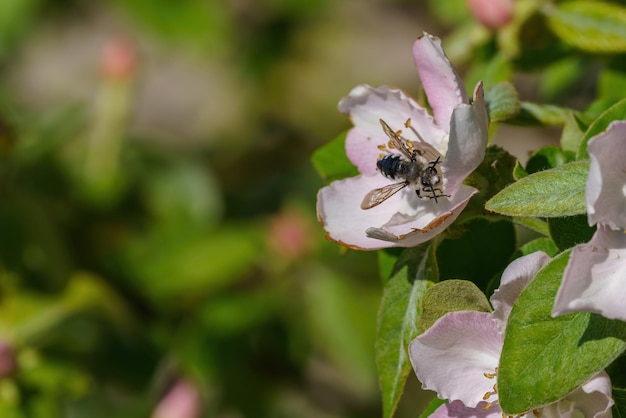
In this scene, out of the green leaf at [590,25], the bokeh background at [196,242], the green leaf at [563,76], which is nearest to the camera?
the green leaf at [590,25]

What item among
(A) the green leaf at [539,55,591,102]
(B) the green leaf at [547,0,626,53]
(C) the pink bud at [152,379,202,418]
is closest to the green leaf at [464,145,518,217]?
(B) the green leaf at [547,0,626,53]

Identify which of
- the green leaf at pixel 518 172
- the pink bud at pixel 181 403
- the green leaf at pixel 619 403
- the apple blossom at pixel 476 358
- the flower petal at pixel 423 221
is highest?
the green leaf at pixel 518 172

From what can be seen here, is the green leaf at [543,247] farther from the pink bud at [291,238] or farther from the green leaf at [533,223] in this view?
the pink bud at [291,238]

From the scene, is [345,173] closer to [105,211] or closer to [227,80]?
[105,211]

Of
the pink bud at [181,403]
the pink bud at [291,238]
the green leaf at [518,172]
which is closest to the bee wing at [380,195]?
the green leaf at [518,172]

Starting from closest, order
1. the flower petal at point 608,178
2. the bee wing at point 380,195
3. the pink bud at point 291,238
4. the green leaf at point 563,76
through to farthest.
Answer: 1. the flower petal at point 608,178
2. the bee wing at point 380,195
3. the green leaf at point 563,76
4. the pink bud at point 291,238

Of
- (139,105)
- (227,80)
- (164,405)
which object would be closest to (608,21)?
(164,405)

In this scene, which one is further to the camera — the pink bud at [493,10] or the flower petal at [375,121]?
the pink bud at [493,10]

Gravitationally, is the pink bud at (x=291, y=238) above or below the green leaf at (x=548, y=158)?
below
